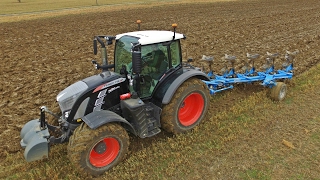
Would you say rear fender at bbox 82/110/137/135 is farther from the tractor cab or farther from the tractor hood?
the tractor cab

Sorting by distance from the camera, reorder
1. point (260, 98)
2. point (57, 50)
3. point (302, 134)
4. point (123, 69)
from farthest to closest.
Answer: point (57, 50), point (260, 98), point (302, 134), point (123, 69)

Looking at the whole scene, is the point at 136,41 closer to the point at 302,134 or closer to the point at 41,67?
the point at 302,134

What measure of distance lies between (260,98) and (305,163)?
2.49 metres

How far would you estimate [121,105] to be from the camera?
4828mm

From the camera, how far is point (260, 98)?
269 inches

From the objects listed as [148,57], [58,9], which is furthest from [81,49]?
[58,9]

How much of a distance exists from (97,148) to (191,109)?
7.66 ft

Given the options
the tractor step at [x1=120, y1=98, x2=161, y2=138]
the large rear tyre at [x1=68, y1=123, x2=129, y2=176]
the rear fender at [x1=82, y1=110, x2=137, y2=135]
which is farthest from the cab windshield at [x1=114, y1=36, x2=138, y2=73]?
the large rear tyre at [x1=68, y1=123, x2=129, y2=176]

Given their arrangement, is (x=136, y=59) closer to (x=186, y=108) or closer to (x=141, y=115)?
(x=141, y=115)

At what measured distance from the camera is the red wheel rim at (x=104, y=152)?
4.37 meters

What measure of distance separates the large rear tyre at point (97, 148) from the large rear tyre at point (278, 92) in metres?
4.15

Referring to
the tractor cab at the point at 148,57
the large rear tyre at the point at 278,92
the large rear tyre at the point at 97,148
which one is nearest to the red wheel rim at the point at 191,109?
the tractor cab at the point at 148,57

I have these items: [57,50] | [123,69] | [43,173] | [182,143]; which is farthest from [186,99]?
[57,50]

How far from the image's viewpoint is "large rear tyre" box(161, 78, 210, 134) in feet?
16.8
